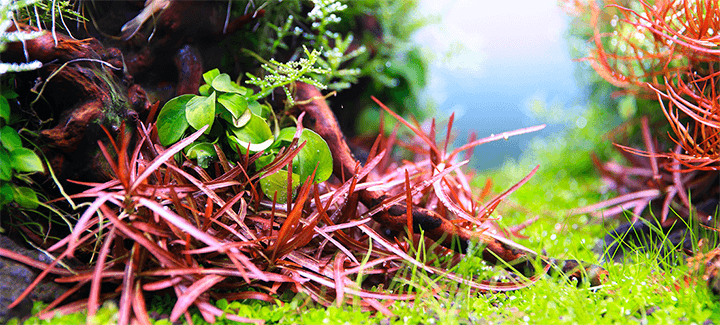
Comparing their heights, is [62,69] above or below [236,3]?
below

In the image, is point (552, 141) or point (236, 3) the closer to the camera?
point (236, 3)

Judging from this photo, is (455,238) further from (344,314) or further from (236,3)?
(236,3)

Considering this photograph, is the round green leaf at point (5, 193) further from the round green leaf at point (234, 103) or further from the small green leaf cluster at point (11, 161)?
the round green leaf at point (234, 103)

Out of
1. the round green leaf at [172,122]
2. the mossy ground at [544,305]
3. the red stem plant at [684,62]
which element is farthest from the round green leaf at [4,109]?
the red stem plant at [684,62]

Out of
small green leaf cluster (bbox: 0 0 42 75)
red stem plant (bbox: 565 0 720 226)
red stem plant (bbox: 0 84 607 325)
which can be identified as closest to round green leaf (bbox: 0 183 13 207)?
red stem plant (bbox: 0 84 607 325)

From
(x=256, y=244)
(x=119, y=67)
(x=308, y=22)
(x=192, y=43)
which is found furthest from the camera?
(x=308, y=22)

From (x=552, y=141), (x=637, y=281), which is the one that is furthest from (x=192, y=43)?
(x=552, y=141)

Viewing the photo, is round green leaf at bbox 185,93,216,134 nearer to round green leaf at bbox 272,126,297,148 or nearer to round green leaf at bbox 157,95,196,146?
round green leaf at bbox 157,95,196,146
